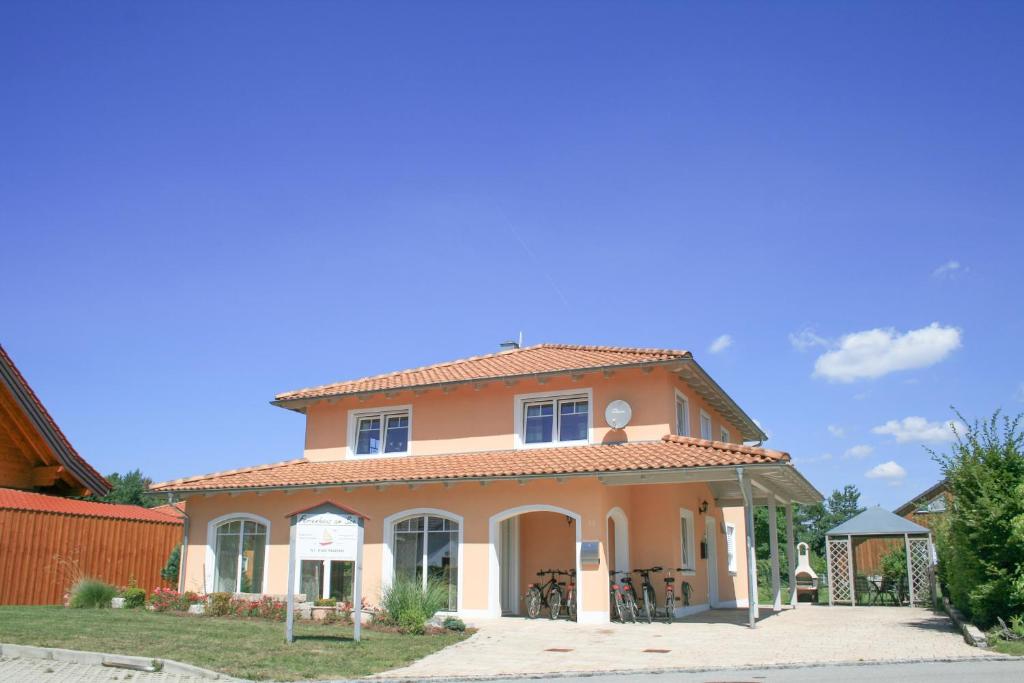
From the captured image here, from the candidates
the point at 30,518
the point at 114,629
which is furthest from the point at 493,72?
the point at 30,518

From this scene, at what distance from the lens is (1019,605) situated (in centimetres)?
1302

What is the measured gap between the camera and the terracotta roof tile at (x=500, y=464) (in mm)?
16797

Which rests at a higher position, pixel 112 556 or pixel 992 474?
pixel 992 474

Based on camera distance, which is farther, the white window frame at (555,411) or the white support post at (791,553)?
the white support post at (791,553)

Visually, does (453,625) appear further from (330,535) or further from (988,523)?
(988,523)

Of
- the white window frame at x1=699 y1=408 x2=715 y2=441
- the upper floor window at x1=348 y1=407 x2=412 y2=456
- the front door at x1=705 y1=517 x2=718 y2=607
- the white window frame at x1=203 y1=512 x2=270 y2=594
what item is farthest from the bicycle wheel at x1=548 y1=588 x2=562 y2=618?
the white window frame at x1=203 y1=512 x2=270 y2=594

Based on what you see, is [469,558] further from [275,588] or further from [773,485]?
A: [773,485]

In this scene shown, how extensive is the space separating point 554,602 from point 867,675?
8599 millimetres

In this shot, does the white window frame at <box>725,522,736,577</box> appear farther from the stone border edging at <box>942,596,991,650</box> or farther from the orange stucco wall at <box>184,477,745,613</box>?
the stone border edging at <box>942,596,991,650</box>

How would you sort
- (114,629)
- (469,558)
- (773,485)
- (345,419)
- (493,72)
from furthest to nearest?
(345,419)
(773,485)
(469,558)
(493,72)
(114,629)

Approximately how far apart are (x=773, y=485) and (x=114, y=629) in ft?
45.2

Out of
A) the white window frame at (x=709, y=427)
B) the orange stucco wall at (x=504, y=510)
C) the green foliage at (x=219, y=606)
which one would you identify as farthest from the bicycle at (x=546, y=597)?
the green foliage at (x=219, y=606)

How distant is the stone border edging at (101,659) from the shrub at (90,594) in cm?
797

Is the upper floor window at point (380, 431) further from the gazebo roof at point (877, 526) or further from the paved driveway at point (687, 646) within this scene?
the gazebo roof at point (877, 526)
